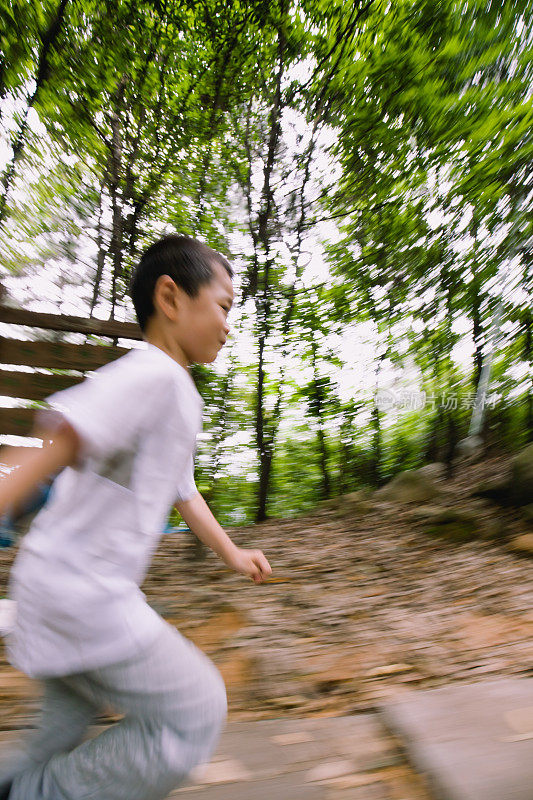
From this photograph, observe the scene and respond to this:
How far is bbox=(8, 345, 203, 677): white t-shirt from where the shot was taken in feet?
3.26

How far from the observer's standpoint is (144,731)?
3.42 ft

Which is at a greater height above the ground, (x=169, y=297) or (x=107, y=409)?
(x=169, y=297)

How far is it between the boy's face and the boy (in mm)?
151

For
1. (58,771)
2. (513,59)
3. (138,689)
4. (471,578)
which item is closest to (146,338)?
(138,689)

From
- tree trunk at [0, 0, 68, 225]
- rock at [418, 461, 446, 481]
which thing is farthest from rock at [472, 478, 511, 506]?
tree trunk at [0, 0, 68, 225]

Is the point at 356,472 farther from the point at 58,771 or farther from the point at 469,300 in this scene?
the point at 58,771

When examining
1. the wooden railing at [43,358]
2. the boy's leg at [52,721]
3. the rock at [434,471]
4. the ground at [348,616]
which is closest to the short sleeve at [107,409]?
the boy's leg at [52,721]

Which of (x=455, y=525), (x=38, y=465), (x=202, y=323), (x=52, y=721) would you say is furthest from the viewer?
(x=455, y=525)

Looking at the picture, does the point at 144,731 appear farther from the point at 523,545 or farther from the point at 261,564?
the point at 523,545

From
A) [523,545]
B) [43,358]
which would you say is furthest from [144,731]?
[523,545]

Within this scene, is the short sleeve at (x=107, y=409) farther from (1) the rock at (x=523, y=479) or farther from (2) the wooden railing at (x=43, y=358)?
(1) the rock at (x=523, y=479)

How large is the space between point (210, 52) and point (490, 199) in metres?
2.45

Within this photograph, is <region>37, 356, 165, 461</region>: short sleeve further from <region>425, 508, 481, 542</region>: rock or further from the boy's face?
<region>425, 508, 481, 542</region>: rock

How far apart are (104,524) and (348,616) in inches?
87.4
